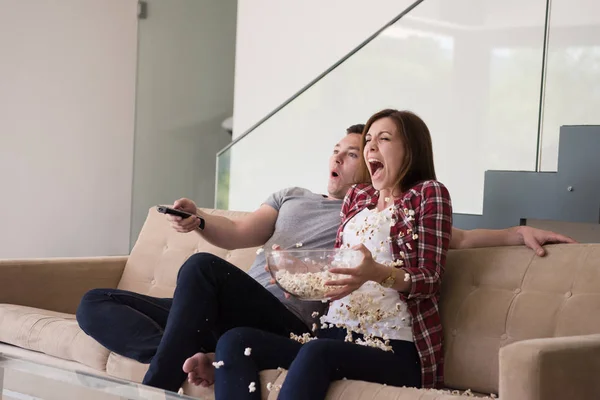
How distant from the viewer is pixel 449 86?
11.9ft

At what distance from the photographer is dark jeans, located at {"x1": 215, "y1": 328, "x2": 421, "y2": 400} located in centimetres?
195

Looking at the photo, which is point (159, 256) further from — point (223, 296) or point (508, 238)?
point (508, 238)

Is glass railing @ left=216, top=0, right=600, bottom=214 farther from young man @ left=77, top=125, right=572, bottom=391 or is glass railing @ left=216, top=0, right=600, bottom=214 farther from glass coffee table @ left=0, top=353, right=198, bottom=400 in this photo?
glass coffee table @ left=0, top=353, right=198, bottom=400

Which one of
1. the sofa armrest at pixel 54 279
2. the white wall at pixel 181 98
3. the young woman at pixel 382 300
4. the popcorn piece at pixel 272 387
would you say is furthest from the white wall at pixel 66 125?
the popcorn piece at pixel 272 387

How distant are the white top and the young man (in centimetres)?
22

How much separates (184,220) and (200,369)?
57 cm

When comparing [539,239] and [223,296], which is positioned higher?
[539,239]

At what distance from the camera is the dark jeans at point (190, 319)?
2.24m

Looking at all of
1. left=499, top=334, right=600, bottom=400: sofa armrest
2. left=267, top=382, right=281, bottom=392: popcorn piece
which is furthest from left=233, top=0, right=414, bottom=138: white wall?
left=499, top=334, right=600, bottom=400: sofa armrest

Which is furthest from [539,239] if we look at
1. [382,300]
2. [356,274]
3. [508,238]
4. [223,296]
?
[223,296]

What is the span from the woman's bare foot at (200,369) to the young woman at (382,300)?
3.9 inches

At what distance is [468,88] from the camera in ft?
11.7

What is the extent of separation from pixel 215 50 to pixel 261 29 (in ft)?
2.20

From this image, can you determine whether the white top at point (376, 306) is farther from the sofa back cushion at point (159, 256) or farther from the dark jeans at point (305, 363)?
the sofa back cushion at point (159, 256)
